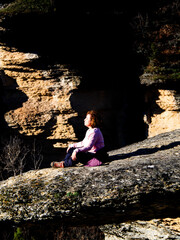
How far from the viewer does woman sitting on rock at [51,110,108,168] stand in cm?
494

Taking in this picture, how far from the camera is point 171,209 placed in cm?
A: 432

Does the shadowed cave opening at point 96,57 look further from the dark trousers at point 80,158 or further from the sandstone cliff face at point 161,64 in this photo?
the dark trousers at point 80,158

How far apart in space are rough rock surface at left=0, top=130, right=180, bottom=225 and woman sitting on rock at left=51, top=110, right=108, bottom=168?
1.76ft

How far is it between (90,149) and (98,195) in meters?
1.32

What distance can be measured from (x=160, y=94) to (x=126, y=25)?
379 centimetres

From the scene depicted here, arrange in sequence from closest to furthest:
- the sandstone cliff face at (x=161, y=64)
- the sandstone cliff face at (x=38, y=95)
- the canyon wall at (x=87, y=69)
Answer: the canyon wall at (x=87, y=69) → the sandstone cliff face at (x=161, y=64) → the sandstone cliff face at (x=38, y=95)

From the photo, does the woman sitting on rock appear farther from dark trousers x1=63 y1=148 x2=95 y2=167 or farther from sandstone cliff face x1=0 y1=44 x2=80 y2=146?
sandstone cliff face x1=0 y1=44 x2=80 y2=146

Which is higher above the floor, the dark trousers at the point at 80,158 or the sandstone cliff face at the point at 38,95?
the sandstone cliff face at the point at 38,95

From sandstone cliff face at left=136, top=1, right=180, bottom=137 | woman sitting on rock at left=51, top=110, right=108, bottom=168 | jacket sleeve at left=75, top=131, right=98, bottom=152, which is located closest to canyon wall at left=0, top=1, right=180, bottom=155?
sandstone cliff face at left=136, top=1, right=180, bottom=137

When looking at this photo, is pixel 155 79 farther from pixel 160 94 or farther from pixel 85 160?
pixel 85 160

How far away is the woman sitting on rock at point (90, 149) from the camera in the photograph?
494 cm

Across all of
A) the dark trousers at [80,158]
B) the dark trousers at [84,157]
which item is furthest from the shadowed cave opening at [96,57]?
the dark trousers at [80,158]

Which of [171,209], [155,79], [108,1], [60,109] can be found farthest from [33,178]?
[108,1]

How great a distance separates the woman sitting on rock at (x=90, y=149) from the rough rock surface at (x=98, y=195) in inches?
21.1
